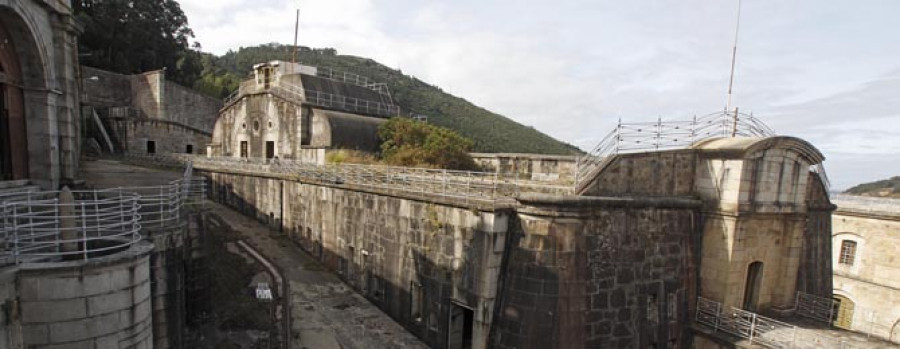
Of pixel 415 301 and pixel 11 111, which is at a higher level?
pixel 11 111

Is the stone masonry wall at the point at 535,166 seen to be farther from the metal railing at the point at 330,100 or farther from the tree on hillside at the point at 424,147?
the metal railing at the point at 330,100

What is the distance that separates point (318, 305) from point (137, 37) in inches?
1403

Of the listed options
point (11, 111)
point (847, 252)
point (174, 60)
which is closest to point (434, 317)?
point (11, 111)

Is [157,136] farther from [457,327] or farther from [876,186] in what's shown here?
[876,186]

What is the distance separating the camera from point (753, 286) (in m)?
12.9

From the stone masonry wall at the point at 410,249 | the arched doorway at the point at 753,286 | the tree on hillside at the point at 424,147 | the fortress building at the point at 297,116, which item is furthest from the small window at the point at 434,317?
the fortress building at the point at 297,116

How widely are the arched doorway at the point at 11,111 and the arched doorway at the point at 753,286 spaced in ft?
62.4

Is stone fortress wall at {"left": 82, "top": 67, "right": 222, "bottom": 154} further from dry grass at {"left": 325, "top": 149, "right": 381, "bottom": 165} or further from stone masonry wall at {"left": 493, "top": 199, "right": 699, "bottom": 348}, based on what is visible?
stone masonry wall at {"left": 493, "top": 199, "right": 699, "bottom": 348}

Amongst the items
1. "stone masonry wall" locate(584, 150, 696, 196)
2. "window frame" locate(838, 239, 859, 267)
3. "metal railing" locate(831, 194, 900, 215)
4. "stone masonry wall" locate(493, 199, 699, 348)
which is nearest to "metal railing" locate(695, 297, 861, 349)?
"stone masonry wall" locate(493, 199, 699, 348)

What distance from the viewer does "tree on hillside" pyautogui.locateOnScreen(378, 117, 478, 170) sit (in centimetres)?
1934

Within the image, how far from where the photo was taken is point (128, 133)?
31156mm

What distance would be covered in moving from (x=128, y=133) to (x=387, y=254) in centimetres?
2749

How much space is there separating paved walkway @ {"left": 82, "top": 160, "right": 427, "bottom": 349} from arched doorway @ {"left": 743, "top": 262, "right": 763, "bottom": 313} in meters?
9.46

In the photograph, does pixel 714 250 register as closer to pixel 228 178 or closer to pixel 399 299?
pixel 399 299
